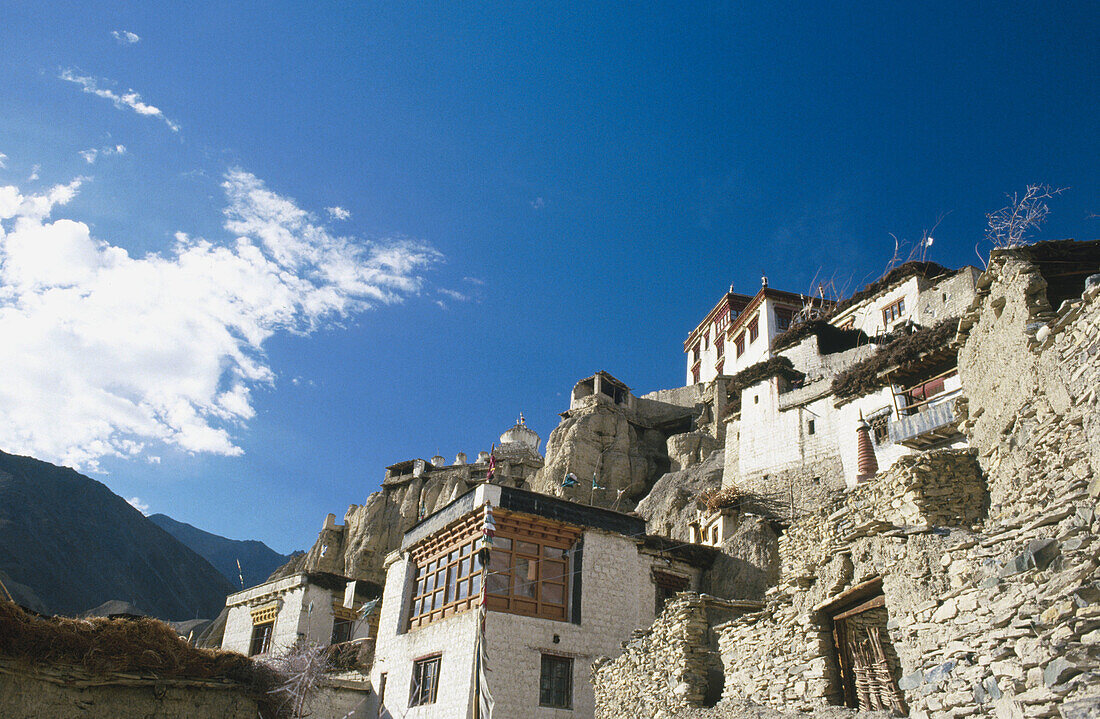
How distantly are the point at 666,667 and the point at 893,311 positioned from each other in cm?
3221

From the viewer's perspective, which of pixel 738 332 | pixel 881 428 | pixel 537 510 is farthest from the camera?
pixel 738 332

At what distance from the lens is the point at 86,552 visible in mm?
75938

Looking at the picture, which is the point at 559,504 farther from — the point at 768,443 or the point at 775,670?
the point at 768,443

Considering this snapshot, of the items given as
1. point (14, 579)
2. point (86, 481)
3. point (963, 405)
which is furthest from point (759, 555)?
→ point (86, 481)

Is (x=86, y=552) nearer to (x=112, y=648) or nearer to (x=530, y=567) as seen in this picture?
(x=112, y=648)

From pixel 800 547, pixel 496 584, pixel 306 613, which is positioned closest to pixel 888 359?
pixel 496 584

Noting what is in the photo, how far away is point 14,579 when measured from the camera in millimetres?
64188

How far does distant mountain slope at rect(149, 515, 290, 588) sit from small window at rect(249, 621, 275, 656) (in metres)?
88.0

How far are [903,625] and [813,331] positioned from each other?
102 ft

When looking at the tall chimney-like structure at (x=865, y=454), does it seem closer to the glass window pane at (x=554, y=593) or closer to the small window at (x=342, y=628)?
the glass window pane at (x=554, y=593)

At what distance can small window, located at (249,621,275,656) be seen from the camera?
29747 mm

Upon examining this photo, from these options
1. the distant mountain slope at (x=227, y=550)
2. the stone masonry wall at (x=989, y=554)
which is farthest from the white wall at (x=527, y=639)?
the distant mountain slope at (x=227, y=550)

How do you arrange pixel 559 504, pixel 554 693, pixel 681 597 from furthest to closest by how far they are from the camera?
pixel 559 504
pixel 554 693
pixel 681 597

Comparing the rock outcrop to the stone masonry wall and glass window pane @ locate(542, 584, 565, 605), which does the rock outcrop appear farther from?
the stone masonry wall
